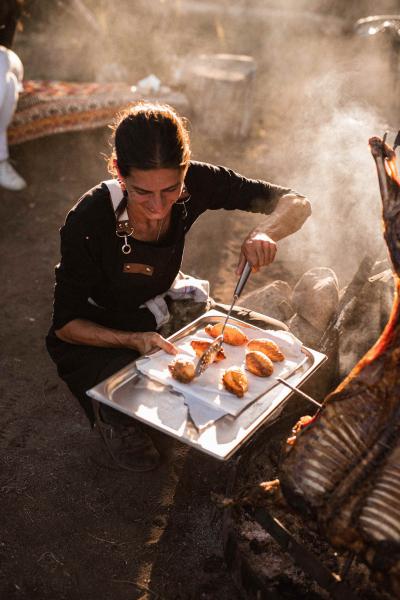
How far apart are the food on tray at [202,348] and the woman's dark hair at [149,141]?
34.8 inches

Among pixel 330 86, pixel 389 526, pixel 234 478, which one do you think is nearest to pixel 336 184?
pixel 330 86

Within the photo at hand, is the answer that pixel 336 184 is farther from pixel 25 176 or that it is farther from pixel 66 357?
pixel 25 176

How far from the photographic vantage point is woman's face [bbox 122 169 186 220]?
2541mm

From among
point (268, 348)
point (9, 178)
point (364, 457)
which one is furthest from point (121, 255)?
point (9, 178)

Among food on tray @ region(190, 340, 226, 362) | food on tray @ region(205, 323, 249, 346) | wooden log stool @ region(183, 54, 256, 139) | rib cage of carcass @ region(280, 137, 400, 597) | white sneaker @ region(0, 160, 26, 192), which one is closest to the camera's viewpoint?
rib cage of carcass @ region(280, 137, 400, 597)

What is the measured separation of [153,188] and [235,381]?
1006 mm

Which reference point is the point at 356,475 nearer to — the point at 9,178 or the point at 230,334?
the point at 230,334

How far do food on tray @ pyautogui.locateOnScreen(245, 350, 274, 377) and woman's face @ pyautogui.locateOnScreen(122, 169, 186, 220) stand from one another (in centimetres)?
85

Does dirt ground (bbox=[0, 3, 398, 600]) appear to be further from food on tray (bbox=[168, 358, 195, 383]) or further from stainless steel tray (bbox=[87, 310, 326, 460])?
food on tray (bbox=[168, 358, 195, 383])

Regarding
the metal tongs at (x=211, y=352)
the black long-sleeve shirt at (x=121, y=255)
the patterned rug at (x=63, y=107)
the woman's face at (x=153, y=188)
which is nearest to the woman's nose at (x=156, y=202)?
the woman's face at (x=153, y=188)

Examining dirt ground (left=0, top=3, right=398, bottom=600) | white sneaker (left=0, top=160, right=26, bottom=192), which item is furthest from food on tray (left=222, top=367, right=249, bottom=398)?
white sneaker (left=0, top=160, right=26, bottom=192)

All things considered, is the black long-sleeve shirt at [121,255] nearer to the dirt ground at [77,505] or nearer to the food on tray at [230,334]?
the food on tray at [230,334]

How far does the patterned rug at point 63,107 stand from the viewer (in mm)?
6574

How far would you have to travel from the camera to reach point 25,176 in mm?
6875
